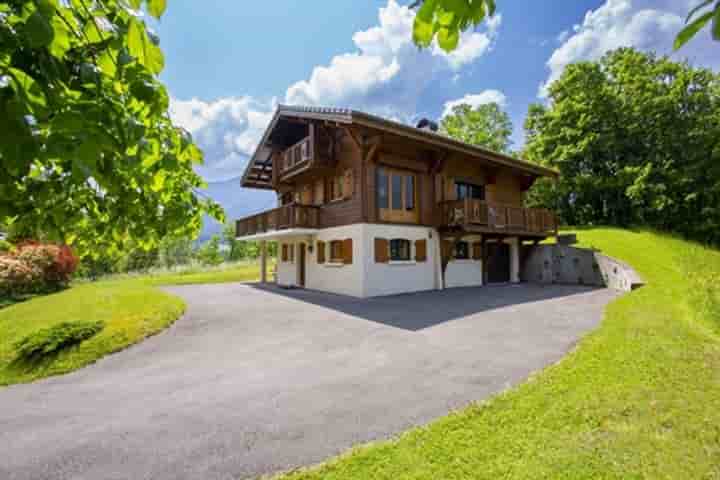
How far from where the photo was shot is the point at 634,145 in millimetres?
24016

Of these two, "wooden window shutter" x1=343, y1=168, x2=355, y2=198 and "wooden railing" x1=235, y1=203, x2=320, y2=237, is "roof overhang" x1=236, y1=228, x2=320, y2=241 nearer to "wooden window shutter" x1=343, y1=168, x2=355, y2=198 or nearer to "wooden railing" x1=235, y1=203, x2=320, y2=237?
"wooden railing" x1=235, y1=203, x2=320, y2=237

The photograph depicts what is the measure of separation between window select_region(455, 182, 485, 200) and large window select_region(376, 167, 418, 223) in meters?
2.90

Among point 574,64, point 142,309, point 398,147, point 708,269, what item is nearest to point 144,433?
point 142,309

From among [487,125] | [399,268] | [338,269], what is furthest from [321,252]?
[487,125]

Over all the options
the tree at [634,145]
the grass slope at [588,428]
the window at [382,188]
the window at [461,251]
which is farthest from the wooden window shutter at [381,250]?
the tree at [634,145]

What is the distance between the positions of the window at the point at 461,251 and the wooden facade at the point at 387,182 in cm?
156

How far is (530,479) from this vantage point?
2439mm

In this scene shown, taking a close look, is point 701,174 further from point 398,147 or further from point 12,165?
point 12,165

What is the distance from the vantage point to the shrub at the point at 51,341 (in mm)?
5945

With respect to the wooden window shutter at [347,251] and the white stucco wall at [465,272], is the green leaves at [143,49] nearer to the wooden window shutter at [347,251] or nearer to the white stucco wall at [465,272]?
the wooden window shutter at [347,251]

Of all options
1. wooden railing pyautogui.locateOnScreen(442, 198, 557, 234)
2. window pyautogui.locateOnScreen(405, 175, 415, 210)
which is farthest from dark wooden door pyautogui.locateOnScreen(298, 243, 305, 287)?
wooden railing pyautogui.locateOnScreen(442, 198, 557, 234)

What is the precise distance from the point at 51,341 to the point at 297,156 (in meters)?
10.3

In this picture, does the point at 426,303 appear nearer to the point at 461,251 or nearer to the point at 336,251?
the point at 336,251

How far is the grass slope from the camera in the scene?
101 inches
